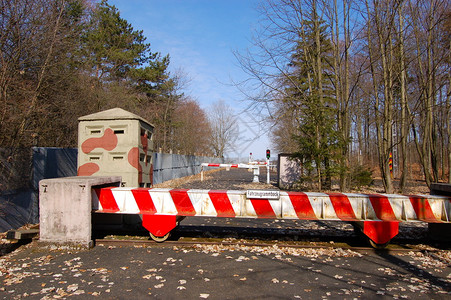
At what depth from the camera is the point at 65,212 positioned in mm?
5430

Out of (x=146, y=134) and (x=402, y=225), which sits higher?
(x=146, y=134)

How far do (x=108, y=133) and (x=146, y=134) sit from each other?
1.04m

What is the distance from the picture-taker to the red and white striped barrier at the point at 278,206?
557 cm

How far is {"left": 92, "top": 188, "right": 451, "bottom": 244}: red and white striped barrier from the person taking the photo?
557 cm

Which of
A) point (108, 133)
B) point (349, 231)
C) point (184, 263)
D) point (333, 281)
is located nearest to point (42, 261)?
point (184, 263)

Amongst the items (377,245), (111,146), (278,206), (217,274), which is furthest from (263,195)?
(111,146)

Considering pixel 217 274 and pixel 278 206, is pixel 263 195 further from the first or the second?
pixel 217 274

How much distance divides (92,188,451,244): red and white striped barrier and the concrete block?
34 cm

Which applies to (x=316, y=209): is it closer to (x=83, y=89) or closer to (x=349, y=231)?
(x=349, y=231)

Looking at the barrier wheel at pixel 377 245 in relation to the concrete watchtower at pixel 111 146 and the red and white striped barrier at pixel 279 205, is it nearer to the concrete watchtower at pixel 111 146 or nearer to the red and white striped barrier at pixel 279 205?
the red and white striped barrier at pixel 279 205

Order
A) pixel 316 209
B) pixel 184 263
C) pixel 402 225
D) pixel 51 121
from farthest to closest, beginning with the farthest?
pixel 51 121, pixel 402 225, pixel 316 209, pixel 184 263

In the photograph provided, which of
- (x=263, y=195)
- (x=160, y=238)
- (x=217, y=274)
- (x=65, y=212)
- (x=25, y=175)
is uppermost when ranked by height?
(x=25, y=175)

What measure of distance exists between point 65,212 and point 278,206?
3762mm

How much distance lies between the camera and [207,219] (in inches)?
337
